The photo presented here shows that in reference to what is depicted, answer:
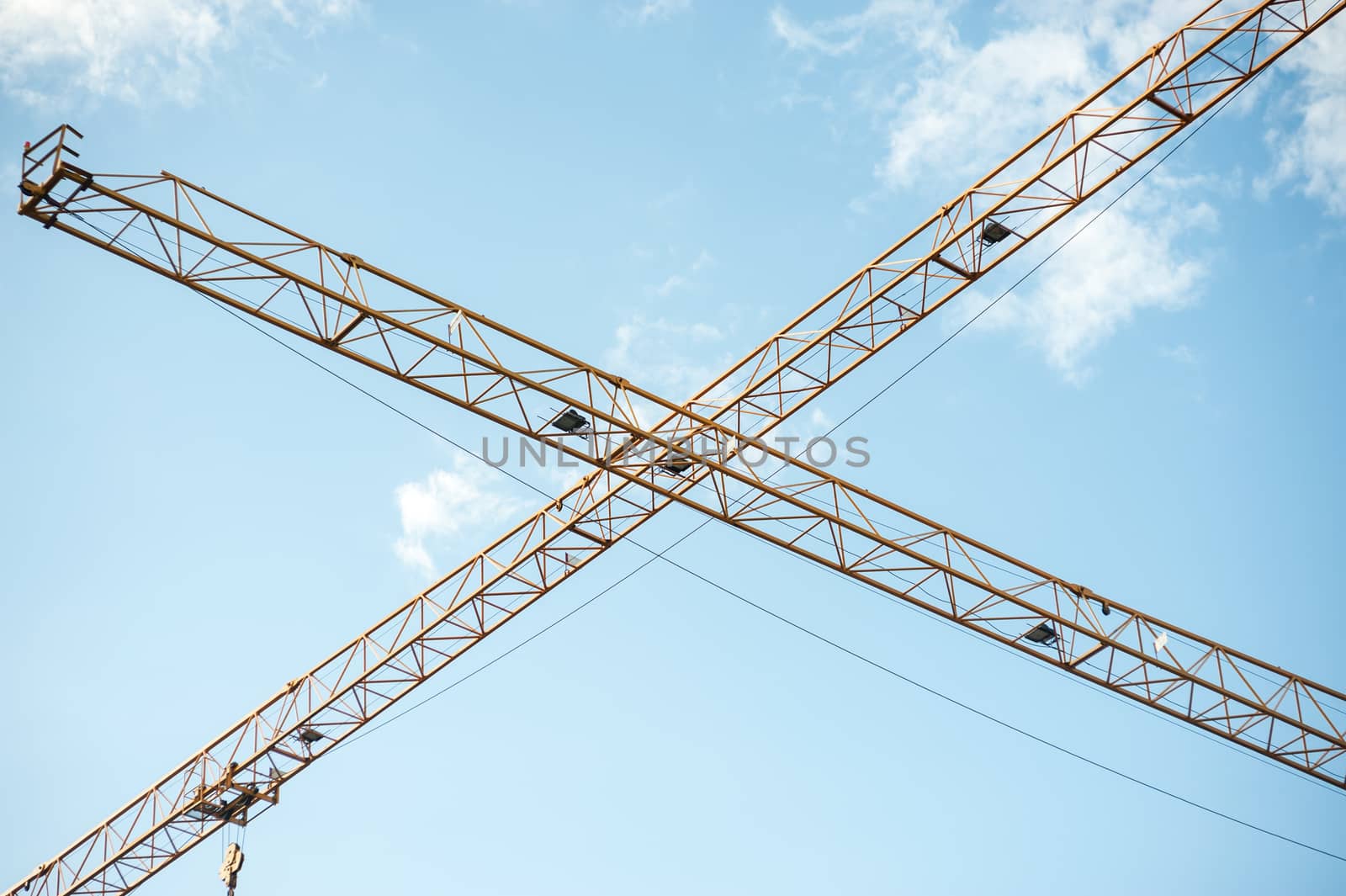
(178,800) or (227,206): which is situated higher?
(227,206)

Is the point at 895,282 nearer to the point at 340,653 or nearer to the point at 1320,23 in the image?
the point at 1320,23

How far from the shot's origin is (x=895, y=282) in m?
28.8

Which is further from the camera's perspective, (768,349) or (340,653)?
(340,653)

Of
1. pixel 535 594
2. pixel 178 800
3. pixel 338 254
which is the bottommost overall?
pixel 178 800

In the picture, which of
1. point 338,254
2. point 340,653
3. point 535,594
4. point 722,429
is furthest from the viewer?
point 340,653

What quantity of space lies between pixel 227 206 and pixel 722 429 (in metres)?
9.71

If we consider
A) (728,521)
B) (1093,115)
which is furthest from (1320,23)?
(728,521)

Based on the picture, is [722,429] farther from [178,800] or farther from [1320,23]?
[178,800]

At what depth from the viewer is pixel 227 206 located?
83.1ft

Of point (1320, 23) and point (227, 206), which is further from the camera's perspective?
point (1320, 23)

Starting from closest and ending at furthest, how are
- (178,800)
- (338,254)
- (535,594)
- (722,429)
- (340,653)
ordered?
1. (338,254)
2. (722,429)
3. (535,594)
4. (340,653)
5. (178,800)

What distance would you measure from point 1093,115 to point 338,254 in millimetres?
14510

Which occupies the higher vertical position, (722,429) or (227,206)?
(227,206)


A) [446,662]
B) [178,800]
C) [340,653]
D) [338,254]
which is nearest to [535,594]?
[446,662]
